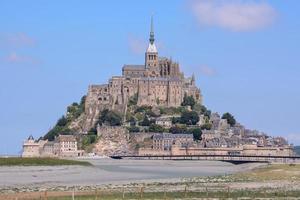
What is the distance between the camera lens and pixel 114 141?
514 feet

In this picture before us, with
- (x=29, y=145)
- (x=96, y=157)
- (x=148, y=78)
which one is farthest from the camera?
(x=148, y=78)

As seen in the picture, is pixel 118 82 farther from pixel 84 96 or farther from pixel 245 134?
pixel 245 134

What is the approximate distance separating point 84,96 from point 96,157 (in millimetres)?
31477

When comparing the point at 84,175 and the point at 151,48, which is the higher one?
the point at 151,48

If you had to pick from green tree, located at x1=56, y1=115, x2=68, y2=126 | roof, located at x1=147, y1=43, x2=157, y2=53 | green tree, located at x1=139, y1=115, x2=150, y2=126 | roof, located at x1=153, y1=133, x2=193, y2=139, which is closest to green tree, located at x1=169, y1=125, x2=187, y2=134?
roof, located at x1=153, y1=133, x2=193, y2=139

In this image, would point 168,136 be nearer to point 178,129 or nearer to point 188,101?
point 178,129

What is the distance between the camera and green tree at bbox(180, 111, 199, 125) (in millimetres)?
162875

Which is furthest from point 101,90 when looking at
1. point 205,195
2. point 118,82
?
point 205,195

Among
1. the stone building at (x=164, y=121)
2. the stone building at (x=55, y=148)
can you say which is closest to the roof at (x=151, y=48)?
the stone building at (x=164, y=121)

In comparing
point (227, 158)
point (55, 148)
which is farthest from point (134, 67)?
point (227, 158)

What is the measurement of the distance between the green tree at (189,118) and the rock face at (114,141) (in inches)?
496

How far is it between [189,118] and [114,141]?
16.2 meters

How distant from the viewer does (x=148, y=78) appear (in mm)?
172125

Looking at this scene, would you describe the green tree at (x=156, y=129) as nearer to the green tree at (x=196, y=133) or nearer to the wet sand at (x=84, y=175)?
the green tree at (x=196, y=133)
